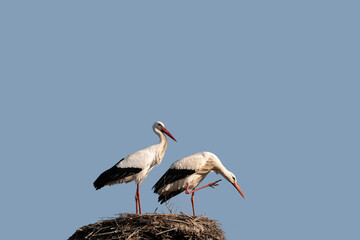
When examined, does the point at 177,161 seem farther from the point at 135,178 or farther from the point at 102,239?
the point at 102,239

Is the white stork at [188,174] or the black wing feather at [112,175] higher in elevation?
the black wing feather at [112,175]

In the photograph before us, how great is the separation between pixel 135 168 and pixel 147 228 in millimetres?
2182

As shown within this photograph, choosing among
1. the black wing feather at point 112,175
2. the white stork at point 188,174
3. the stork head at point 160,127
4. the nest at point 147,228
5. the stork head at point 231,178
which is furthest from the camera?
the stork head at point 160,127

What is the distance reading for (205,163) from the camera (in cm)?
1216

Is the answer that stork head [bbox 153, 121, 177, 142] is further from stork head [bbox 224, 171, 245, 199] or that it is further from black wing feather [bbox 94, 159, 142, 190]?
stork head [bbox 224, 171, 245, 199]

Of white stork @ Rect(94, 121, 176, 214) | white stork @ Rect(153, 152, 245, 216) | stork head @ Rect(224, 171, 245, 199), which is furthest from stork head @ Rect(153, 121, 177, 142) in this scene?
stork head @ Rect(224, 171, 245, 199)

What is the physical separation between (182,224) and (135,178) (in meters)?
2.20

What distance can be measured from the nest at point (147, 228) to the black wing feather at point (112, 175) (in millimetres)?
1643

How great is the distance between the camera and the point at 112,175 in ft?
38.6

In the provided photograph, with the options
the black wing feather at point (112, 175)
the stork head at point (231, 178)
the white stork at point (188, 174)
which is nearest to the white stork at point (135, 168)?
the black wing feather at point (112, 175)

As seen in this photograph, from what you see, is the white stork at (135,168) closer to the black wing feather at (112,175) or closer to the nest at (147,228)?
the black wing feather at (112,175)

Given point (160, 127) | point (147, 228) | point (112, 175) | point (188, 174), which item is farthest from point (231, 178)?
point (147, 228)

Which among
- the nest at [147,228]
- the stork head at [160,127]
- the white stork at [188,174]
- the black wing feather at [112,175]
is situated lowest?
the nest at [147,228]

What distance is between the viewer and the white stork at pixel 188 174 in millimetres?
12031
